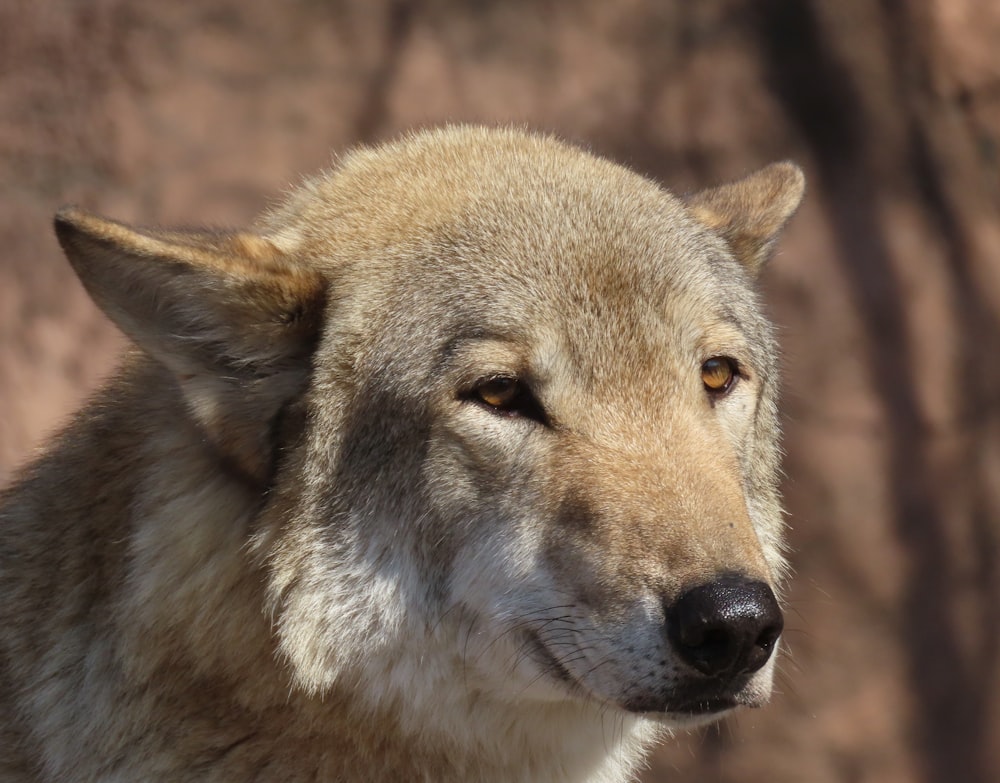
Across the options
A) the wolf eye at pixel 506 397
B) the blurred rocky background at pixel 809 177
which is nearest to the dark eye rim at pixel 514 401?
the wolf eye at pixel 506 397

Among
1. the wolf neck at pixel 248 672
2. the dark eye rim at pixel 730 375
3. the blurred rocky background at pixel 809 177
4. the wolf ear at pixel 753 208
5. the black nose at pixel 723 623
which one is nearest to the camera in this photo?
the black nose at pixel 723 623

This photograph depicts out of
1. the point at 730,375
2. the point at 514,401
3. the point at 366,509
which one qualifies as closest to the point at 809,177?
the point at 730,375

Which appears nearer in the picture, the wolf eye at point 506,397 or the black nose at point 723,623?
the black nose at point 723,623

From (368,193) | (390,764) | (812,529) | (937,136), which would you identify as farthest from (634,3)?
(390,764)

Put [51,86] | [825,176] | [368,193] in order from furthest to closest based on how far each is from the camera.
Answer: [825,176]
[51,86]
[368,193]

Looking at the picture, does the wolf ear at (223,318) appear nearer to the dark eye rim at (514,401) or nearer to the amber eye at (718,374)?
the dark eye rim at (514,401)

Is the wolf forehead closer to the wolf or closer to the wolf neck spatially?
the wolf

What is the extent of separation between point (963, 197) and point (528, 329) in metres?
4.78

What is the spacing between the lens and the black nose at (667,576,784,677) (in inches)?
107

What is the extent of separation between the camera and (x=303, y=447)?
324 centimetres

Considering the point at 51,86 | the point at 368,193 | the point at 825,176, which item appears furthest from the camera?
the point at 825,176

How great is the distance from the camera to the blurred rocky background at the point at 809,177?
21.3ft

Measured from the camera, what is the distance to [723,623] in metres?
2.71

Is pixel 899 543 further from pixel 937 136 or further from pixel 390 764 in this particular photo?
pixel 390 764
